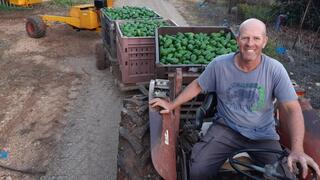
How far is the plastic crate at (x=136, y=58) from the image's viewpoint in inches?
233

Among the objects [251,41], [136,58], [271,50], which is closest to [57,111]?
[136,58]

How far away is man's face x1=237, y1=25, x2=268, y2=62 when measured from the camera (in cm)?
284

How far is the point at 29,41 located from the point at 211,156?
28.0 feet

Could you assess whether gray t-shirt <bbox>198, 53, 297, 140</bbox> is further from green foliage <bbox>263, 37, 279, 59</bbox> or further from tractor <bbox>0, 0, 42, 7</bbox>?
tractor <bbox>0, 0, 42, 7</bbox>

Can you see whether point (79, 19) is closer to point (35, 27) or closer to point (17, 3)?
point (35, 27)

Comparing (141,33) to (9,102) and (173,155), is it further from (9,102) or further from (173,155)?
(173,155)

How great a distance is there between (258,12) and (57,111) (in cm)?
914

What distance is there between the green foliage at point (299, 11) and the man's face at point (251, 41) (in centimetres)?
932

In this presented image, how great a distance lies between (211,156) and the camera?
3.01 m

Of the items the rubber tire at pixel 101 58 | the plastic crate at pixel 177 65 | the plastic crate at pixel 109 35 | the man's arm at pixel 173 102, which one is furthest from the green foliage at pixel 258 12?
the man's arm at pixel 173 102

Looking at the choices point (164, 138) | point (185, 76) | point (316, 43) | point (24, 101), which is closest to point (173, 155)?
point (164, 138)

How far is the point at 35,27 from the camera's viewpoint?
33.1 feet

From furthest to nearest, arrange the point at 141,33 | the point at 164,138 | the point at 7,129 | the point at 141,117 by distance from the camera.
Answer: the point at 141,33 < the point at 7,129 < the point at 141,117 < the point at 164,138

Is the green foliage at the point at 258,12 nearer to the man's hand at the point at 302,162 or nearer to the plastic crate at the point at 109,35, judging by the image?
the plastic crate at the point at 109,35
